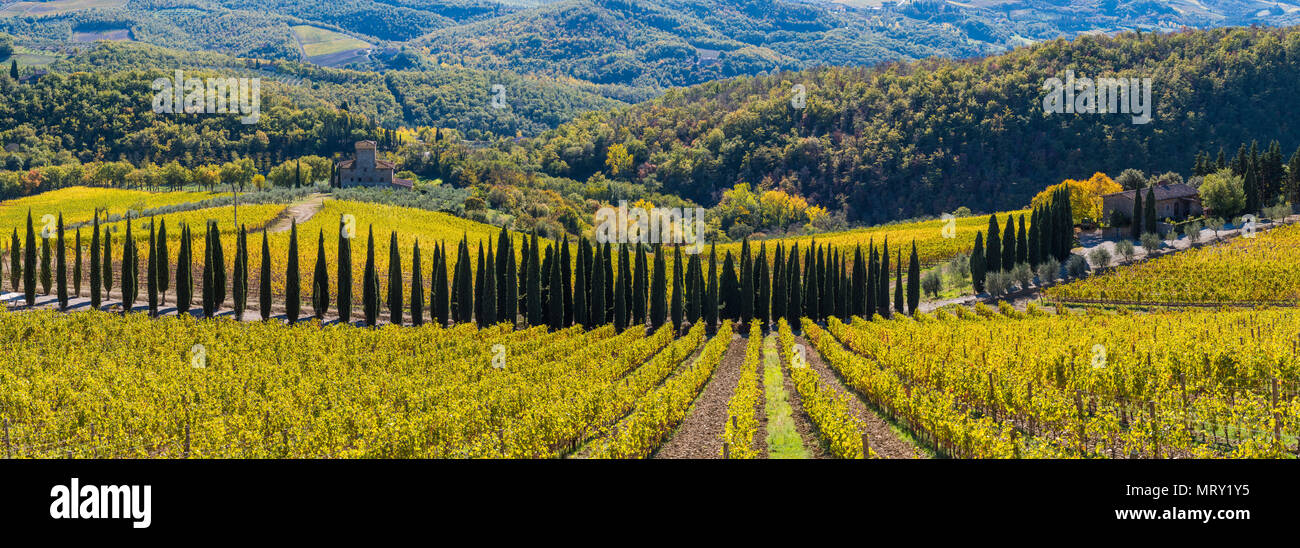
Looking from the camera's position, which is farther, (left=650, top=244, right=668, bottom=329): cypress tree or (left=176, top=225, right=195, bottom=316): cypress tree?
(left=650, top=244, right=668, bottom=329): cypress tree

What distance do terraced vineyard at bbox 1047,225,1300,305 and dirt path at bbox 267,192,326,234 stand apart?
73.7m

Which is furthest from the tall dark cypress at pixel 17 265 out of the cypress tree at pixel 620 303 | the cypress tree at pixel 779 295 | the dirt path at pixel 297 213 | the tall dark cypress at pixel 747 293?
the cypress tree at pixel 779 295

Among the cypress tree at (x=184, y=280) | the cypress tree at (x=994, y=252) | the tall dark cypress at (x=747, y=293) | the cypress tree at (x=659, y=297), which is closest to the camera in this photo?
the cypress tree at (x=184, y=280)

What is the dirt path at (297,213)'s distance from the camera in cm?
10001

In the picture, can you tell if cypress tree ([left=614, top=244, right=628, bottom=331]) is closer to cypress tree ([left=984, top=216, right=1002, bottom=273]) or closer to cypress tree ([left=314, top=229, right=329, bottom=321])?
cypress tree ([left=314, top=229, right=329, bottom=321])

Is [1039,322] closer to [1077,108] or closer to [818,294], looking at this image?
[818,294]

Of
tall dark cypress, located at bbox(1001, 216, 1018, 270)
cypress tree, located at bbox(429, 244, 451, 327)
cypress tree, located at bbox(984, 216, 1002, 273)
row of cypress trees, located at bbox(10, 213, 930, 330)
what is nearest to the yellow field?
Answer: row of cypress trees, located at bbox(10, 213, 930, 330)

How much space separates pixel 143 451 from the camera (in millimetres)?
27297

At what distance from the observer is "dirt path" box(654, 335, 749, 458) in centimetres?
2734

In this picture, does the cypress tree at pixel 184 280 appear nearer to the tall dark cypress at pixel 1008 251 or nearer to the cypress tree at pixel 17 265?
the cypress tree at pixel 17 265

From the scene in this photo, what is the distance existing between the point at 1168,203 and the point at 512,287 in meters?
71.2

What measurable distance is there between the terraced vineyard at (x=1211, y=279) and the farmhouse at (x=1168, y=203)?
16.6 metres
